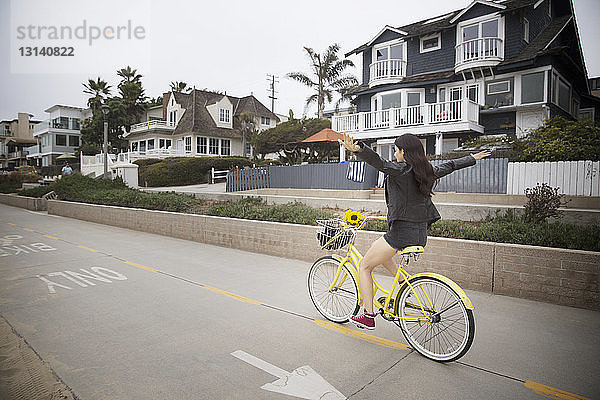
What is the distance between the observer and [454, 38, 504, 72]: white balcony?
66.2ft

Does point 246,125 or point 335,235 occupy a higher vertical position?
point 246,125

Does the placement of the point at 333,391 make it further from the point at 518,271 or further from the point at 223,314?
the point at 518,271

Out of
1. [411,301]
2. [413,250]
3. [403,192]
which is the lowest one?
[411,301]

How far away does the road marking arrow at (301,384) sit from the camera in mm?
3086

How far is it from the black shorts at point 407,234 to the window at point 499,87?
20291mm

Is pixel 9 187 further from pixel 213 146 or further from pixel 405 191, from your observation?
pixel 405 191

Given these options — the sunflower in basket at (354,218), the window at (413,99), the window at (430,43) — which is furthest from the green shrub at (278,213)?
the window at (430,43)

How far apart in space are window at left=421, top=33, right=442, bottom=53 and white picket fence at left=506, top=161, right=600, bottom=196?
14797mm

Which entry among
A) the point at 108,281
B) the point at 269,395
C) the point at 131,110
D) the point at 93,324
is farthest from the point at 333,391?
the point at 131,110

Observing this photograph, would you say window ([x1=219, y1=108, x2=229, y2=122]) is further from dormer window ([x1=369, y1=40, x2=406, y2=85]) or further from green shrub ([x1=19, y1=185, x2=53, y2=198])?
green shrub ([x1=19, y1=185, x2=53, y2=198])

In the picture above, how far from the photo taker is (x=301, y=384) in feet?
10.7

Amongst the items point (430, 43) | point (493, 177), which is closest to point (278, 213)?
point (493, 177)

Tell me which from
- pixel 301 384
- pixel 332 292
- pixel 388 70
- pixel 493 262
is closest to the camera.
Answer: pixel 301 384

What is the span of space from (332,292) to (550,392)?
2359 mm
